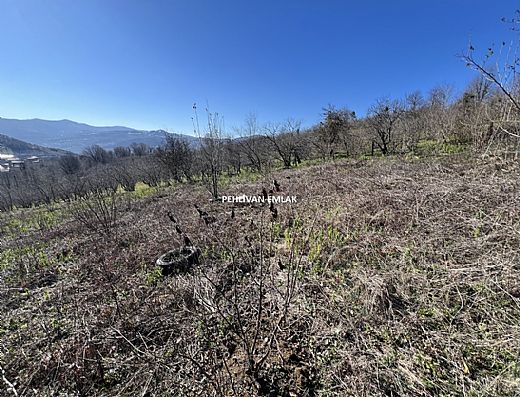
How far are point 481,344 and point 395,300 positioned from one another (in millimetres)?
676

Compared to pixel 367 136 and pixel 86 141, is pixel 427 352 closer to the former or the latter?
pixel 367 136

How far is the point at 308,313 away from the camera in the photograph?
2.34m

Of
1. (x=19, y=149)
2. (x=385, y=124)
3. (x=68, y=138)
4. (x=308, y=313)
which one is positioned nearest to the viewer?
(x=308, y=313)

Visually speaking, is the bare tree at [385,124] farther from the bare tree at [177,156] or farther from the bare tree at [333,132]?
the bare tree at [177,156]

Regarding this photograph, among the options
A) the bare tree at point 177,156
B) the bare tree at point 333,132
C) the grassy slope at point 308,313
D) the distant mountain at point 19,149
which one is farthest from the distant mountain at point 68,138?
the grassy slope at point 308,313

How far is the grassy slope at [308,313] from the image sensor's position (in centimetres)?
172

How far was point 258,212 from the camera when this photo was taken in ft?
19.9

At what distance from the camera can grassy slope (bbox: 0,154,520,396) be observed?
172 centimetres

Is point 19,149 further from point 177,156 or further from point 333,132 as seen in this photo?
point 333,132

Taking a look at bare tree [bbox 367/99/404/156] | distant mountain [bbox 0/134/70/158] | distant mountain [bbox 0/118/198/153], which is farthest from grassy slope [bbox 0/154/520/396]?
distant mountain [bbox 0/118/198/153]

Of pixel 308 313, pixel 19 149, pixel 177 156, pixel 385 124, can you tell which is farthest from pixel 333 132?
pixel 19 149

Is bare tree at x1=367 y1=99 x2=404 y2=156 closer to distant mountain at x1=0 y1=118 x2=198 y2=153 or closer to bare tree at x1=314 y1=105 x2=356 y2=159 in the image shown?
bare tree at x1=314 y1=105 x2=356 y2=159

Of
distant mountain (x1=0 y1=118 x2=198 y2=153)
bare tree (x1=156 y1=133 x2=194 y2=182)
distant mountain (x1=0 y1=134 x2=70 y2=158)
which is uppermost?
distant mountain (x1=0 y1=118 x2=198 y2=153)

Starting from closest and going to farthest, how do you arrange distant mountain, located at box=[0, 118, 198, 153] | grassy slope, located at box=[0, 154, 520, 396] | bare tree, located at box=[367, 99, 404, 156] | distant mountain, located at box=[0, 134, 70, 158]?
grassy slope, located at box=[0, 154, 520, 396]
bare tree, located at box=[367, 99, 404, 156]
distant mountain, located at box=[0, 134, 70, 158]
distant mountain, located at box=[0, 118, 198, 153]
